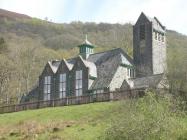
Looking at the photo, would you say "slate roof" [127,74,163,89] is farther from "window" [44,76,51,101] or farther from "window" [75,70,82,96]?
"window" [44,76,51,101]

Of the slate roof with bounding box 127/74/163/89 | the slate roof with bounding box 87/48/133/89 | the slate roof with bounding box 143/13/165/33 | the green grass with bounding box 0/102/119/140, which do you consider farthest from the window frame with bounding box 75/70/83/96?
the green grass with bounding box 0/102/119/140

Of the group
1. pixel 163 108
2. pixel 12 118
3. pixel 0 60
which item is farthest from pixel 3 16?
pixel 163 108

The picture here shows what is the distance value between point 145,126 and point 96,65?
46.3m

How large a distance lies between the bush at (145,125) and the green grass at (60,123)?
282 inches

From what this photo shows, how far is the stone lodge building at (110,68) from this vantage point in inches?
2874

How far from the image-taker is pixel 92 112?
51875 millimetres

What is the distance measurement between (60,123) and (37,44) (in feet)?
306

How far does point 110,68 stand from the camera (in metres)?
73.8

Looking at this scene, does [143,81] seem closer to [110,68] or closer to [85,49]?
[110,68]

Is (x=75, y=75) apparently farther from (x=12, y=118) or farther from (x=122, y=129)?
(x=122, y=129)

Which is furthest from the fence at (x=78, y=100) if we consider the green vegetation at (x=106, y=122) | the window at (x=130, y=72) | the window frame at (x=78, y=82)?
the window at (x=130, y=72)

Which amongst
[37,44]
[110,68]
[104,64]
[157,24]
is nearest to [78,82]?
[104,64]

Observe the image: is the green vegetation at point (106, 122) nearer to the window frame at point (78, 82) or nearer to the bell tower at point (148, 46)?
the window frame at point (78, 82)

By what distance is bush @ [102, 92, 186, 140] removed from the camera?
3148cm
